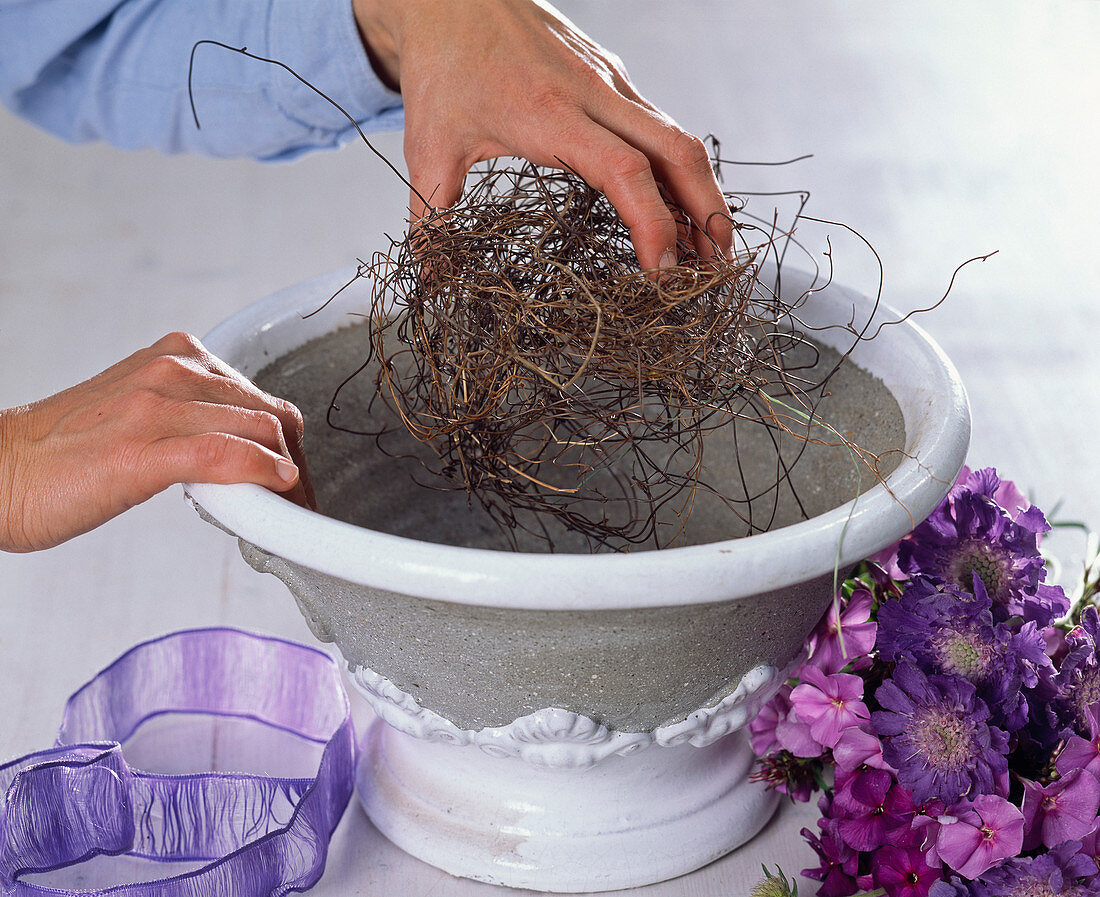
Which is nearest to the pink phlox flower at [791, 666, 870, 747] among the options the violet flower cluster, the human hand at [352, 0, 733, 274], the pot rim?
the violet flower cluster

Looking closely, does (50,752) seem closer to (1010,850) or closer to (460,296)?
(460,296)

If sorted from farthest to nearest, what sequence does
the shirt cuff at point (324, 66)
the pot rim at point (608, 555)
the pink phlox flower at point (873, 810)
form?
the shirt cuff at point (324, 66) < the pink phlox flower at point (873, 810) < the pot rim at point (608, 555)

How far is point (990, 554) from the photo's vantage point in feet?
2.09

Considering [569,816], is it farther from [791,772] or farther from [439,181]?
[439,181]

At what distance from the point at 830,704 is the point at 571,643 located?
17cm

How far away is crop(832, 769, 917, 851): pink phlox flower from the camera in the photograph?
600 millimetres

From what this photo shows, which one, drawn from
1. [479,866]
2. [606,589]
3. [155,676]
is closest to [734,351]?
[606,589]

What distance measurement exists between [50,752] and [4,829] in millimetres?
49

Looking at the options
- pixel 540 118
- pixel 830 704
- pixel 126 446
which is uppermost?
pixel 540 118

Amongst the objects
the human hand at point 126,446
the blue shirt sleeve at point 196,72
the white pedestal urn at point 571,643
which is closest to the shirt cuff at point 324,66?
the blue shirt sleeve at point 196,72

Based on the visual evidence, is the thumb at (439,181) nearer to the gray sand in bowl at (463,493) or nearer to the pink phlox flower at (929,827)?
the gray sand in bowl at (463,493)

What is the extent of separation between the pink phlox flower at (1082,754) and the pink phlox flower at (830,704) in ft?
0.30

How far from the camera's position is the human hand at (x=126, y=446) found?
55cm

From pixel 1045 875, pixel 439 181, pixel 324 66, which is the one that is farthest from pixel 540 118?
Answer: pixel 1045 875
